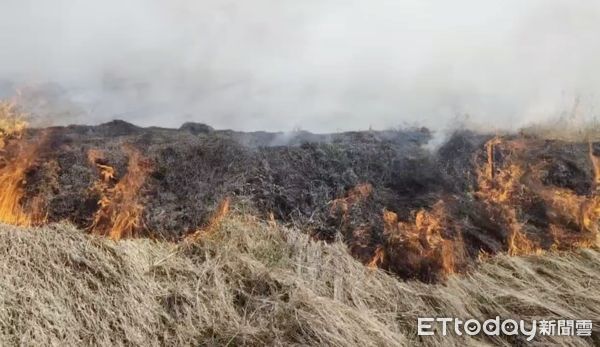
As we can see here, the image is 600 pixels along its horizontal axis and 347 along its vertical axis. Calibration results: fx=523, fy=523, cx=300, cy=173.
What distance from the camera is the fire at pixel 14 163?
4254mm

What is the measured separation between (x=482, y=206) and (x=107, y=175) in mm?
3691

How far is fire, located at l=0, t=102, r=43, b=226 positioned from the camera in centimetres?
425

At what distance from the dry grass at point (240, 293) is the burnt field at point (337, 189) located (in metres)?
0.28

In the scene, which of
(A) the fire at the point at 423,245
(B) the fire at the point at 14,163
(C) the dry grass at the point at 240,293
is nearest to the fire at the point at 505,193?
(C) the dry grass at the point at 240,293

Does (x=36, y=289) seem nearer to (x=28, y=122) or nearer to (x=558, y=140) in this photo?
(x=28, y=122)

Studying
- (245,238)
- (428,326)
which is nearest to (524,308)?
→ (428,326)

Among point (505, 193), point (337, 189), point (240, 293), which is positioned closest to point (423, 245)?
point (337, 189)

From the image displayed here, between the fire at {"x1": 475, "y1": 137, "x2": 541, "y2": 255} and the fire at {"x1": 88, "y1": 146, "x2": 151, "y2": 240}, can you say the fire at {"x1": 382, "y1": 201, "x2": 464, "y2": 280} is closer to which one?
the fire at {"x1": 475, "y1": 137, "x2": 541, "y2": 255}

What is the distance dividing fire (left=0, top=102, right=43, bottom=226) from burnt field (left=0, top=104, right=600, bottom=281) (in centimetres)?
1

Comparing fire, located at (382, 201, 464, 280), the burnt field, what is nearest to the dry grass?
fire, located at (382, 201, 464, 280)

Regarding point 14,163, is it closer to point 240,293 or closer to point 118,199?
point 118,199

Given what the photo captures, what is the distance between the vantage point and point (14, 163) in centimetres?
457

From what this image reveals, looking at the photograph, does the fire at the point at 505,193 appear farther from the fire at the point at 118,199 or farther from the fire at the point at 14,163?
the fire at the point at 14,163

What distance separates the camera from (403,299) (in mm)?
4352
